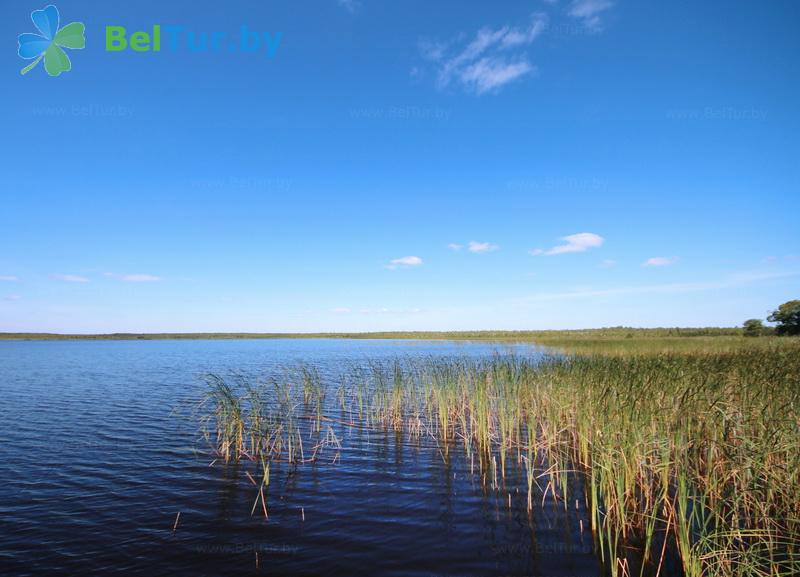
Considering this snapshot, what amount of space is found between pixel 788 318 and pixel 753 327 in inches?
265

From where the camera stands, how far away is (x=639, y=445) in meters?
6.87

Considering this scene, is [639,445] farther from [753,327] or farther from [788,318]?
[753,327]

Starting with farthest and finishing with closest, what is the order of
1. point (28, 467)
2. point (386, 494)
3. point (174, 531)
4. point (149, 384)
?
point (149, 384) < point (28, 467) < point (386, 494) < point (174, 531)

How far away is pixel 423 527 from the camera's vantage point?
278 inches

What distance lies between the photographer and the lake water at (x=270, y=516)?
598 cm

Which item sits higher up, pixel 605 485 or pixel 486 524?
pixel 605 485

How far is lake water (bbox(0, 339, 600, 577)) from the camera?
19.6 ft

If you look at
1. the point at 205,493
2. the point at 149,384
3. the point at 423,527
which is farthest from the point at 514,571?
the point at 149,384

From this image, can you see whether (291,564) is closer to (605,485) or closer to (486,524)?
(486,524)

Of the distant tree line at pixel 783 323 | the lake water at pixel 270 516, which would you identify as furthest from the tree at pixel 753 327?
the lake water at pixel 270 516

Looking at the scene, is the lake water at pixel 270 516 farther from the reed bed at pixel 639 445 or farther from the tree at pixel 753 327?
the tree at pixel 753 327

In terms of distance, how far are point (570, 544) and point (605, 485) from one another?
1.23 meters

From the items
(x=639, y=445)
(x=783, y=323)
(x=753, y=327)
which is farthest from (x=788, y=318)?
(x=639, y=445)

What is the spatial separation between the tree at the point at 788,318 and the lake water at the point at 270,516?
5794 centimetres
